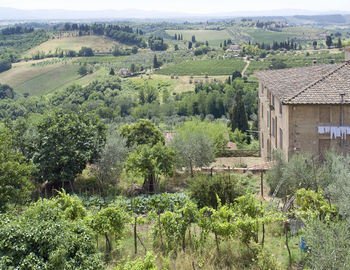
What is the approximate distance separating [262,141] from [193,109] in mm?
73880

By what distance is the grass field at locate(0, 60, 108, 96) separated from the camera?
145337 mm

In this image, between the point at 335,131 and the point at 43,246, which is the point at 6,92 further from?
the point at 43,246

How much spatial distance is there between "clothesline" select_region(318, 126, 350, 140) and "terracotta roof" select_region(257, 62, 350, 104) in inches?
51.2

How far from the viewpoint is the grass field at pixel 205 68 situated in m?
141

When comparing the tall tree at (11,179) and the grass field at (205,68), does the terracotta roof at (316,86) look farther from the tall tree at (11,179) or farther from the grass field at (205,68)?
the grass field at (205,68)

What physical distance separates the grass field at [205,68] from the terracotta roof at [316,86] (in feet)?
376

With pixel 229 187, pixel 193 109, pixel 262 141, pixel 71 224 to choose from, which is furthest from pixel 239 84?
pixel 71 224

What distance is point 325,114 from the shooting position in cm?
2089

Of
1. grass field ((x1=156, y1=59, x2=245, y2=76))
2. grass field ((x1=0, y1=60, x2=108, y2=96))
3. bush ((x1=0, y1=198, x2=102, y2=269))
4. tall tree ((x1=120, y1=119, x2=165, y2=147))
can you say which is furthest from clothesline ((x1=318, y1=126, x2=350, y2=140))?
grass field ((x1=0, y1=60, x2=108, y2=96))

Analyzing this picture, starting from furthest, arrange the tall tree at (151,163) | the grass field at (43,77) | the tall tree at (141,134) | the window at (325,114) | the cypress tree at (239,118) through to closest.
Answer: the grass field at (43,77)
the cypress tree at (239,118)
the tall tree at (141,134)
the window at (325,114)
the tall tree at (151,163)

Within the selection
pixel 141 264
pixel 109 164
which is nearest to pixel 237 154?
pixel 109 164

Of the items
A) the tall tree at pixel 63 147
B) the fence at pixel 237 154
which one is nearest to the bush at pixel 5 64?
the fence at pixel 237 154

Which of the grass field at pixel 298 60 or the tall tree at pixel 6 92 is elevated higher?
the grass field at pixel 298 60

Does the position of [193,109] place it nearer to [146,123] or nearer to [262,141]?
[262,141]
